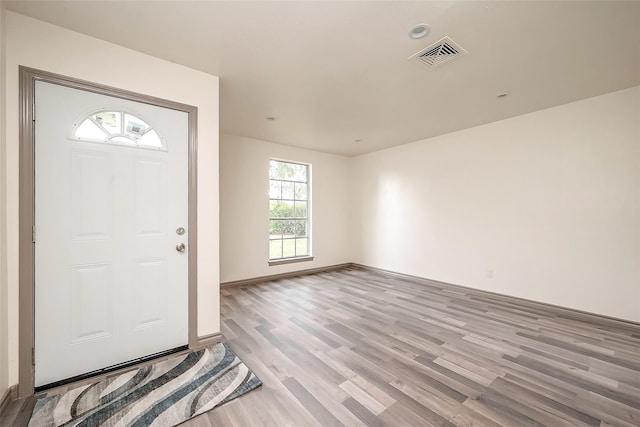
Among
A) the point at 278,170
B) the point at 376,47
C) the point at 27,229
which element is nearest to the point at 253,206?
the point at 278,170

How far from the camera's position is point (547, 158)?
3.45 metres

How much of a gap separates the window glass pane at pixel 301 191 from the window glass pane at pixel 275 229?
28.9 inches

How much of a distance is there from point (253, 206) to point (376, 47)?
3.50 meters

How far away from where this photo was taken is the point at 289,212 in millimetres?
5496

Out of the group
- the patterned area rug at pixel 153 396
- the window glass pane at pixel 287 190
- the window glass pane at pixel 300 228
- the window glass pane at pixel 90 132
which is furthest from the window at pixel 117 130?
the window glass pane at pixel 300 228

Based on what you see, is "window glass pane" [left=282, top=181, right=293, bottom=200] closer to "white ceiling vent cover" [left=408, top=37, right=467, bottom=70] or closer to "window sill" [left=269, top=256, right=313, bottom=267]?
"window sill" [left=269, top=256, right=313, bottom=267]

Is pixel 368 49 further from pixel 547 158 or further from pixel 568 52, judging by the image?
pixel 547 158

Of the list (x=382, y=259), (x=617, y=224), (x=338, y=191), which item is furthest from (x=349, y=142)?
(x=617, y=224)

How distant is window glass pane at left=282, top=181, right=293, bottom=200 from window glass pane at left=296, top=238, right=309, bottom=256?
99cm

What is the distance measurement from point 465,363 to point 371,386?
0.92 m

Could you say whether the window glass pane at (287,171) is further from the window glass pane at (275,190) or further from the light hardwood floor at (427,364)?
the light hardwood floor at (427,364)

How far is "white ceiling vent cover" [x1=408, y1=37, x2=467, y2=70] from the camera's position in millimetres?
2076

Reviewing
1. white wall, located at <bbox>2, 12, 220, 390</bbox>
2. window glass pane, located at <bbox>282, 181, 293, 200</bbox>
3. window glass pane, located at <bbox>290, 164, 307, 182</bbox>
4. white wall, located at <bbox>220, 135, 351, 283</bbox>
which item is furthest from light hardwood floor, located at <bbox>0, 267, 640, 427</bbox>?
window glass pane, located at <bbox>290, 164, 307, 182</bbox>

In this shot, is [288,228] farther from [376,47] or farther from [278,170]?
[376,47]
